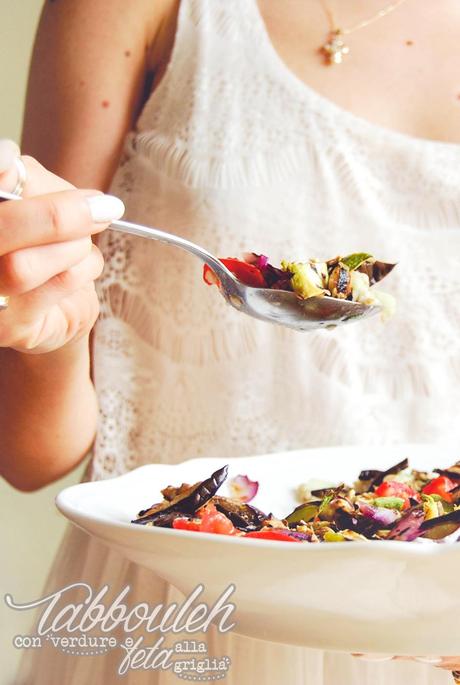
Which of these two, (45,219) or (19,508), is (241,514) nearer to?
(45,219)

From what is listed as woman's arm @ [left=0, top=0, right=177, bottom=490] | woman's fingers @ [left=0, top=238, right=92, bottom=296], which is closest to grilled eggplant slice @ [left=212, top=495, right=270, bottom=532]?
woman's fingers @ [left=0, top=238, right=92, bottom=296]

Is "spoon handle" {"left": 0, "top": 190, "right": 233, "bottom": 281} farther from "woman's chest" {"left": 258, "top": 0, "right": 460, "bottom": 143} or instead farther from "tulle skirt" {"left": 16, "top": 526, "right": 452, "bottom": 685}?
"woman's chest" {"left": 258, "top": 0, "right": 460, "bottom": 143}

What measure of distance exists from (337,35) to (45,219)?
0.78 m

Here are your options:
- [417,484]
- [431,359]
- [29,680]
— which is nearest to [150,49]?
[431,359]

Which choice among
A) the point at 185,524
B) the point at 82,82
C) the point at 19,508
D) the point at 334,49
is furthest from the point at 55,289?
the point at 19,508

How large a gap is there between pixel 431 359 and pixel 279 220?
256 mm

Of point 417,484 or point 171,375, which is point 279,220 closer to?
point 171,375

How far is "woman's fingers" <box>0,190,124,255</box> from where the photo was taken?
0.48 metres

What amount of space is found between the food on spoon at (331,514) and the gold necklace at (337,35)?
24.8 inches

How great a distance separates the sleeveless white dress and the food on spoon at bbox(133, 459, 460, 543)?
1.04 feet

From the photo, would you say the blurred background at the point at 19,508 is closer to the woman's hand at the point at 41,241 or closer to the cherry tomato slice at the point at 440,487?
the cherry tomato slice at the point at 440,487

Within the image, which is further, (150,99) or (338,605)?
(150,99)

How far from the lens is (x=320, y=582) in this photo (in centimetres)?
47

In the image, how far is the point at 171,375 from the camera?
3.49ft
